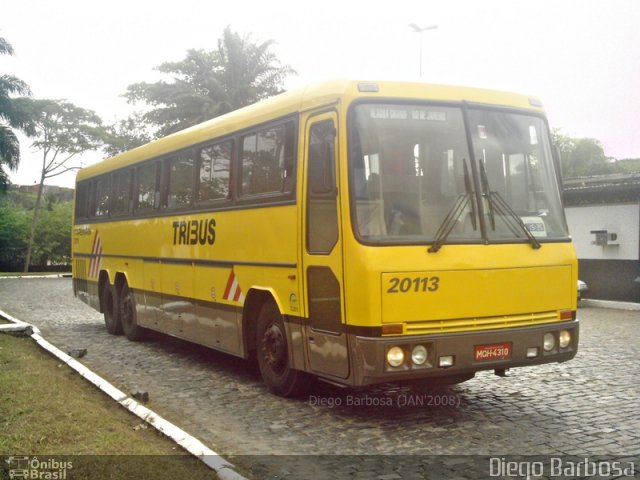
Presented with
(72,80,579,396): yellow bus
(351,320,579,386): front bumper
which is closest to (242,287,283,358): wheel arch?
(72,80,579,396): yellow bus

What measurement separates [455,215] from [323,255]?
4.22 ft

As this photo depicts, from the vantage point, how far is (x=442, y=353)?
276 inches

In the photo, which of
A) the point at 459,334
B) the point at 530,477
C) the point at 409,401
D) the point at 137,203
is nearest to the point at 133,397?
the point at 409,401

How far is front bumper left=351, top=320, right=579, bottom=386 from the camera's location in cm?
686

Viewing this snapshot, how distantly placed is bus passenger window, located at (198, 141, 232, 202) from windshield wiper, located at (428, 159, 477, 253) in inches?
135

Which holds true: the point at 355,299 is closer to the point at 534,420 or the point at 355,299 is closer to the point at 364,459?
the point at 364,459

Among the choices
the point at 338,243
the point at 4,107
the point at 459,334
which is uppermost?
the point at 4,107

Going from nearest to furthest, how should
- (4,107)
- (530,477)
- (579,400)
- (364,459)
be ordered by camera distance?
(530,477)
(364,459)
(579,400)
(4,107)

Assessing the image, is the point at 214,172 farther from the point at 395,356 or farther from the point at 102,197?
the point at 102,197

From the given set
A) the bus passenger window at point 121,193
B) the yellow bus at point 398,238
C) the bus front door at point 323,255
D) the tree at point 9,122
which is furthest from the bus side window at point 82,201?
the tree at point 9,122

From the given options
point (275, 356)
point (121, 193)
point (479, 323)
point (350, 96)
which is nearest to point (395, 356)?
point (479, 323)

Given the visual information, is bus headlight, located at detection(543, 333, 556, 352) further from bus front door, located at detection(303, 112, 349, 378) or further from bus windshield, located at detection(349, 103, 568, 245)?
bus front door, located at detection(303, 112, 349, 378)

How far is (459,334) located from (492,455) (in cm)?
118

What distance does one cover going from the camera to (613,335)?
14.4m
